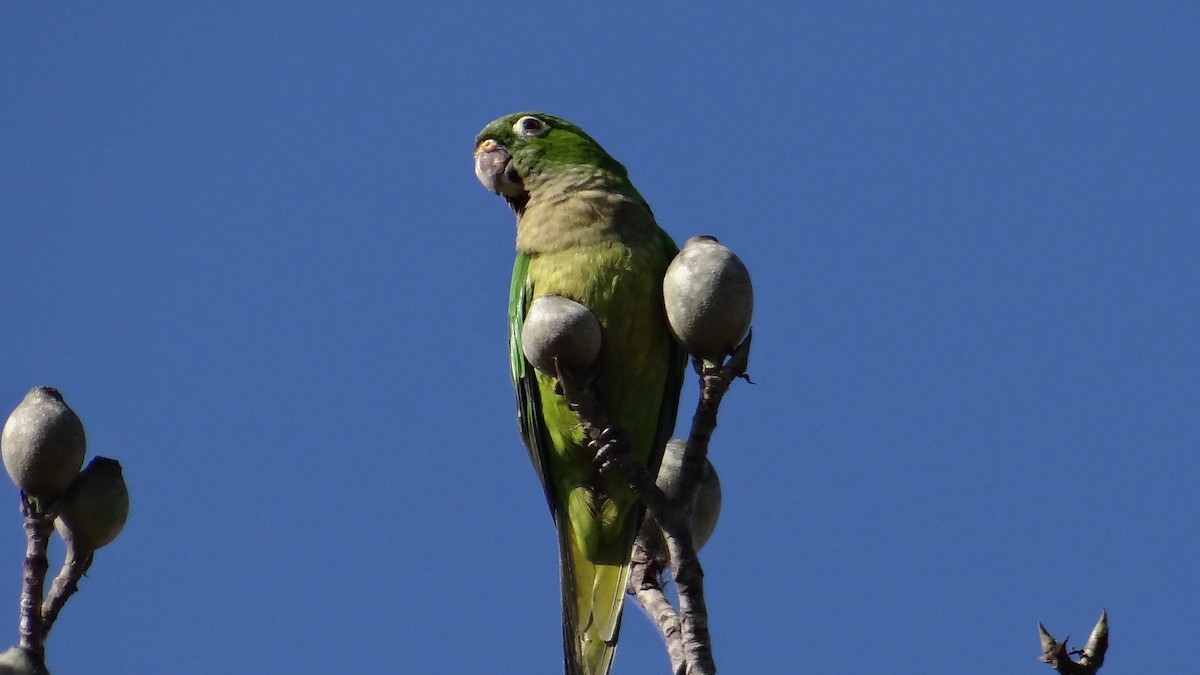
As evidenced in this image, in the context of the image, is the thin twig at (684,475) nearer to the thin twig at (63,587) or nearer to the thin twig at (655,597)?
the thin twig at (655,597)

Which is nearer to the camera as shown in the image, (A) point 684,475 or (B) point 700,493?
(A) point 684,475

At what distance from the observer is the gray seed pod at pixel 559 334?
14.3 ft

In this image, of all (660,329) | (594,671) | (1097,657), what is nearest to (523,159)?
(660,329)

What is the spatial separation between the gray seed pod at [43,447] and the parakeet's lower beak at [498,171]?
2857 mm

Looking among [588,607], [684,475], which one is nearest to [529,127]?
[588,607]

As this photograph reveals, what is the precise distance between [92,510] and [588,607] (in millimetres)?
2486

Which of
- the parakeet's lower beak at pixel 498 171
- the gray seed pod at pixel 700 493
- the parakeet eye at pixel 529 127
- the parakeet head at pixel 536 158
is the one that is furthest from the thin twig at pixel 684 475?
the parakeet eye at pixel 529 127

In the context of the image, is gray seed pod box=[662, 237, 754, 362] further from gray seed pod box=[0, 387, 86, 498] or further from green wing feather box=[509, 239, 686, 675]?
gray seed pod box=[0, 387, 86, 498]

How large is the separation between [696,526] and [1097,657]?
2200 mm

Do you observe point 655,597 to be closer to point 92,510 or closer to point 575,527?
point 575,527

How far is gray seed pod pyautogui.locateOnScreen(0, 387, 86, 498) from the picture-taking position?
164 inches

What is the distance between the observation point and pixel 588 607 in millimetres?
6062

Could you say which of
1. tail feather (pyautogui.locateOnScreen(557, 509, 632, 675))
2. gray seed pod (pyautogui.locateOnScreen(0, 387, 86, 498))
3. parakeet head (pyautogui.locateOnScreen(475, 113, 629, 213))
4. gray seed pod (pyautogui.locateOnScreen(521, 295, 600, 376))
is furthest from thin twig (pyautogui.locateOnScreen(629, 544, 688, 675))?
gray seed pod (pyautogui.locateOnScreen(0, 387, 86, 498))

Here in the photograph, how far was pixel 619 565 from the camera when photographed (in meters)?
6.07
